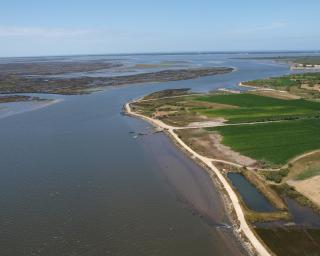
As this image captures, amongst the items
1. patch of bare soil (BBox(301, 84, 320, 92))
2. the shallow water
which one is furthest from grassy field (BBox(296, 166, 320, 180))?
patch of bare soil (BBox(301, 84, 320, 92))

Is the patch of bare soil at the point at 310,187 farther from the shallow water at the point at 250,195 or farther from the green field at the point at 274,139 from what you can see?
the green field at the point at 274,139

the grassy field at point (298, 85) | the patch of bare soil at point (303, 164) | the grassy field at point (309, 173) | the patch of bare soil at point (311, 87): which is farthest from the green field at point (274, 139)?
the patch of bare soil at point (311, 87)

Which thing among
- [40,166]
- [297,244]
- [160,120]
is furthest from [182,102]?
[297,244]

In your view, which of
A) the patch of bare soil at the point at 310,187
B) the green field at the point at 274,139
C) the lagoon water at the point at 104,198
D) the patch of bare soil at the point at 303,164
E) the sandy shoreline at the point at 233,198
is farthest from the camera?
the green field at the point at 274,139

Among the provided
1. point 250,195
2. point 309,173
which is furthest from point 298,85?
point 250,195

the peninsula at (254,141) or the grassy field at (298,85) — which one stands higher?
the grassy field at (298,85)

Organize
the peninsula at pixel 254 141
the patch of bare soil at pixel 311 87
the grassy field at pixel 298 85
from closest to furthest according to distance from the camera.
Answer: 1. the peninsula at pixel 254 141
2. the grassy field at pixel 298 85
3. the patch of bare soil at pixel 311 87

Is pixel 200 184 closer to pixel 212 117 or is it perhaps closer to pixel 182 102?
pixel 212 117
